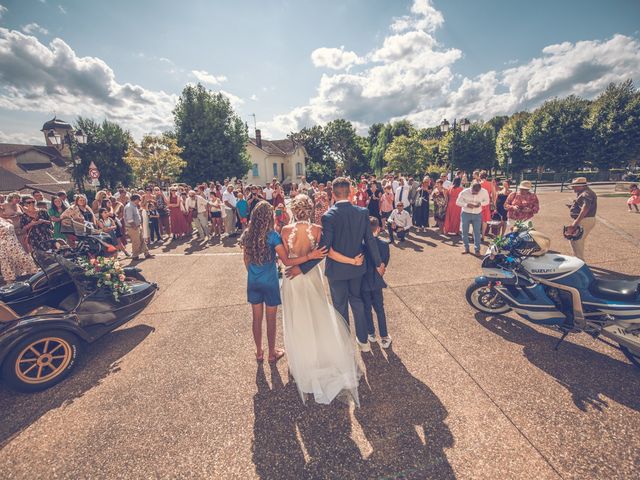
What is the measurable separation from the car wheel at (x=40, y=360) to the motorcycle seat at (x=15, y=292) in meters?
1.06

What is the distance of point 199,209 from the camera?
1024cm

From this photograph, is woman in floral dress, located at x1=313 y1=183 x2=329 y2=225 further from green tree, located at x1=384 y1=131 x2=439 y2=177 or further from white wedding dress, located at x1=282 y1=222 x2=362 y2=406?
green tree, located at x1=384 y1=131 x2=439 y2=177

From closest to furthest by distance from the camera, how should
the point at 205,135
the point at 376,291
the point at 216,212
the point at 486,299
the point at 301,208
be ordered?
the point at 301,208 < the point at 376,291 < the point at 486,299 < the point at 216,212 < the point at 205,135

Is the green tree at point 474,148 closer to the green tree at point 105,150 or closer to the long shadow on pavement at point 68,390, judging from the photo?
the green tree at point 105,150

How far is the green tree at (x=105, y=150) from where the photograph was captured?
30.4 m

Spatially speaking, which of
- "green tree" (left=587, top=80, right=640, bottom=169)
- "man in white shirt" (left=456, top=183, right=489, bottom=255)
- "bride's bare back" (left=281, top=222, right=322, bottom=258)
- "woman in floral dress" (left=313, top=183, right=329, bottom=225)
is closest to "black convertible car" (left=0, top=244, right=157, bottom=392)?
"bride's bare back" (left=281, top=222, right=322, bottom=258)

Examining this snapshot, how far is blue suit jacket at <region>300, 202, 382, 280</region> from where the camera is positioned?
3.21 meters

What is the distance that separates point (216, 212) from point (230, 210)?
0.54m

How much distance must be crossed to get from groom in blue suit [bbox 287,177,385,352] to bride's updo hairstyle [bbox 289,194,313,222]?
211mm

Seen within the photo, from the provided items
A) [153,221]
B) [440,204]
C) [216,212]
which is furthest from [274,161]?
[440,204]

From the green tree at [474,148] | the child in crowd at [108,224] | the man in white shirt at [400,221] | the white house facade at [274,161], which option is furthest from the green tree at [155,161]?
the green tree at [474,148]

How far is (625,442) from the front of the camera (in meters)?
2.32

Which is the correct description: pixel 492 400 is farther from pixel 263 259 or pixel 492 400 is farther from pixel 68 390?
pixel 68 390

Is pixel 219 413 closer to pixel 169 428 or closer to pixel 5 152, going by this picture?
pixel 169 428
